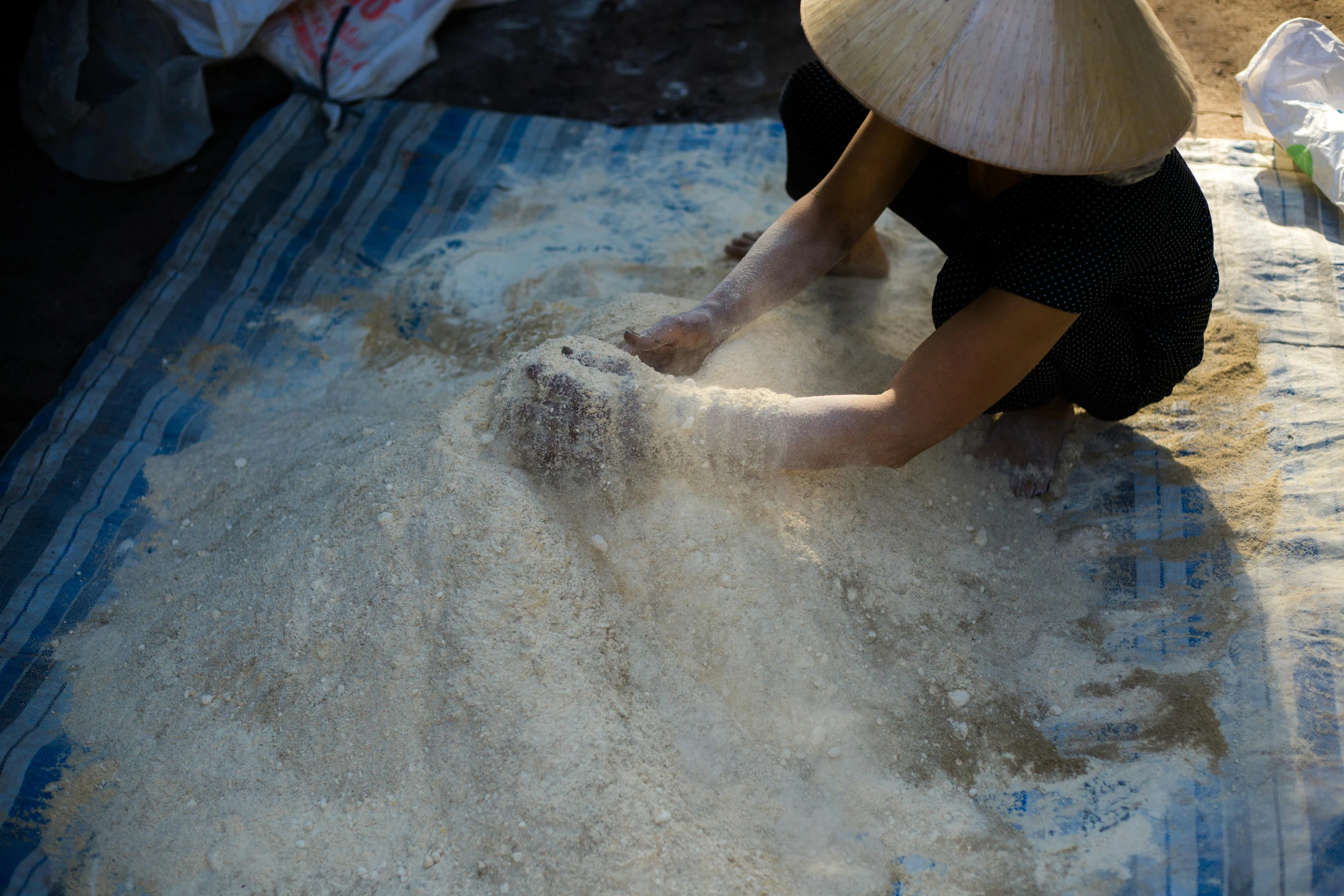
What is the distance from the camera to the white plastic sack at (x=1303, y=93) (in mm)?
2001

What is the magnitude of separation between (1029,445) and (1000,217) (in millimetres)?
490

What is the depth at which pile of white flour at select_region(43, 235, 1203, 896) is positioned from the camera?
46.6 inches

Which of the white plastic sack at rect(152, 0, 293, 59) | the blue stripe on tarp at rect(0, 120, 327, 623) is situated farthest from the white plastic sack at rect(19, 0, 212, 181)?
the blue stripe on tarp at rect(0, 120, 327, 623)

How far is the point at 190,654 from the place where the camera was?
4.58 ft

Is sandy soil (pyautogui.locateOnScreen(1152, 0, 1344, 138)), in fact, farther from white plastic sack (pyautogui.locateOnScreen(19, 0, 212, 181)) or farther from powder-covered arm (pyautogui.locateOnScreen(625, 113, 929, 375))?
white plastic sack (pyautogui.locateOnScreen(19, 0, 212, 181))

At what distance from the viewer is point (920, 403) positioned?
52.9 inches

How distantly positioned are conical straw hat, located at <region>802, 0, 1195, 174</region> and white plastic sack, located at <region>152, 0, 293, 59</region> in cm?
214

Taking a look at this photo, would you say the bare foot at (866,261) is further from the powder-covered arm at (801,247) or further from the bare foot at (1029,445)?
the bare foot at (1029,445)

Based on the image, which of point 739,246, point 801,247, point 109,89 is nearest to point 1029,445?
point 801,247

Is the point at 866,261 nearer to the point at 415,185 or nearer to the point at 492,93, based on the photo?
the point at 415,185

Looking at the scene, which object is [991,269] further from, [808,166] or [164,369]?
[164,369]

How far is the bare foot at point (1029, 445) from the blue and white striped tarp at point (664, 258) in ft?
0.22

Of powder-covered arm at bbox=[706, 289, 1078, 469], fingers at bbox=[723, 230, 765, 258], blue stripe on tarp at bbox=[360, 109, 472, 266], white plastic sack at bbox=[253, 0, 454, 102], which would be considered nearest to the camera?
powder-covered arm at bbox=[706, 289, 1078, 469]

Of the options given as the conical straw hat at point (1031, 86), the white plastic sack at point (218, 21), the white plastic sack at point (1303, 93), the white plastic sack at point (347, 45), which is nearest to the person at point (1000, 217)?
the conical straw hat at point (1031, 86)
